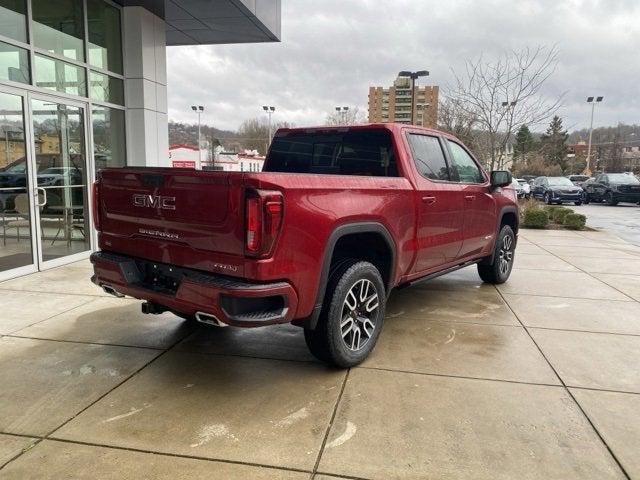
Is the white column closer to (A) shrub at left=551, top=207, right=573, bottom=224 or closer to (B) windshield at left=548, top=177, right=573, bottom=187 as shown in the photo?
(A) shrub at left=551, top=207, right=573, bottom=224

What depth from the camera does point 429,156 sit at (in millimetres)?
4996

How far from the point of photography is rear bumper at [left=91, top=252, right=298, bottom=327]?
3.00 m

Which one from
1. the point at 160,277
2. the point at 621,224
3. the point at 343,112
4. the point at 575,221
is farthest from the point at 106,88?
the point at 343,112

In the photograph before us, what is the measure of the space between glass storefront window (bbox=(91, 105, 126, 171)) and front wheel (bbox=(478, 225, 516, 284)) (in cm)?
662

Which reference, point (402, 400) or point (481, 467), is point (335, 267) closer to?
point (402, 400)

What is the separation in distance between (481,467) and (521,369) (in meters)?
1.48

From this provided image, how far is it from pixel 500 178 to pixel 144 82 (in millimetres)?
6699

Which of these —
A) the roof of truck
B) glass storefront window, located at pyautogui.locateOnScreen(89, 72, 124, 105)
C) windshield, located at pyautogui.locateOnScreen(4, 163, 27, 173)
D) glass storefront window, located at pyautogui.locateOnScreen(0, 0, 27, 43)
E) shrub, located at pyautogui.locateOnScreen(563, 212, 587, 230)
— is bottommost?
shrub, located at pyautogui.locateOnScreen(563, 212, 587, 230)

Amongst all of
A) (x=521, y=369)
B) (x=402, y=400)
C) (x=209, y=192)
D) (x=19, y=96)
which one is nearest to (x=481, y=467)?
(x=402, y=400)

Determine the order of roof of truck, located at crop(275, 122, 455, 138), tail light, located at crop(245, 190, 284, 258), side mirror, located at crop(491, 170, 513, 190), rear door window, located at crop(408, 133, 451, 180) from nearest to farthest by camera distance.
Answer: tail light, located at crop(245, 190, 284, 258) < roof of truck, located at crop(275, 122, 455, 138) < rear door window, located at crop(408, 133, 451, 180) < side mirror, located at crop(491, 170, 513, 190)

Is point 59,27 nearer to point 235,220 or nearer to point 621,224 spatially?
point 235,220

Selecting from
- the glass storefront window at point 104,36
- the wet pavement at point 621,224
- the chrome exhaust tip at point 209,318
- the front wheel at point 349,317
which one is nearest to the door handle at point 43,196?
the glass storefront window at point 104,36

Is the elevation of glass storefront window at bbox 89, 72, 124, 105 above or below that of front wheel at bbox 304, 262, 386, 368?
above

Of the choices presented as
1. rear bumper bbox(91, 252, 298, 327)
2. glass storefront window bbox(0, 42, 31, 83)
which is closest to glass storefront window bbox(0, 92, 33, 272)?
glass storefront window bbox(0, 42, 31, 83)
